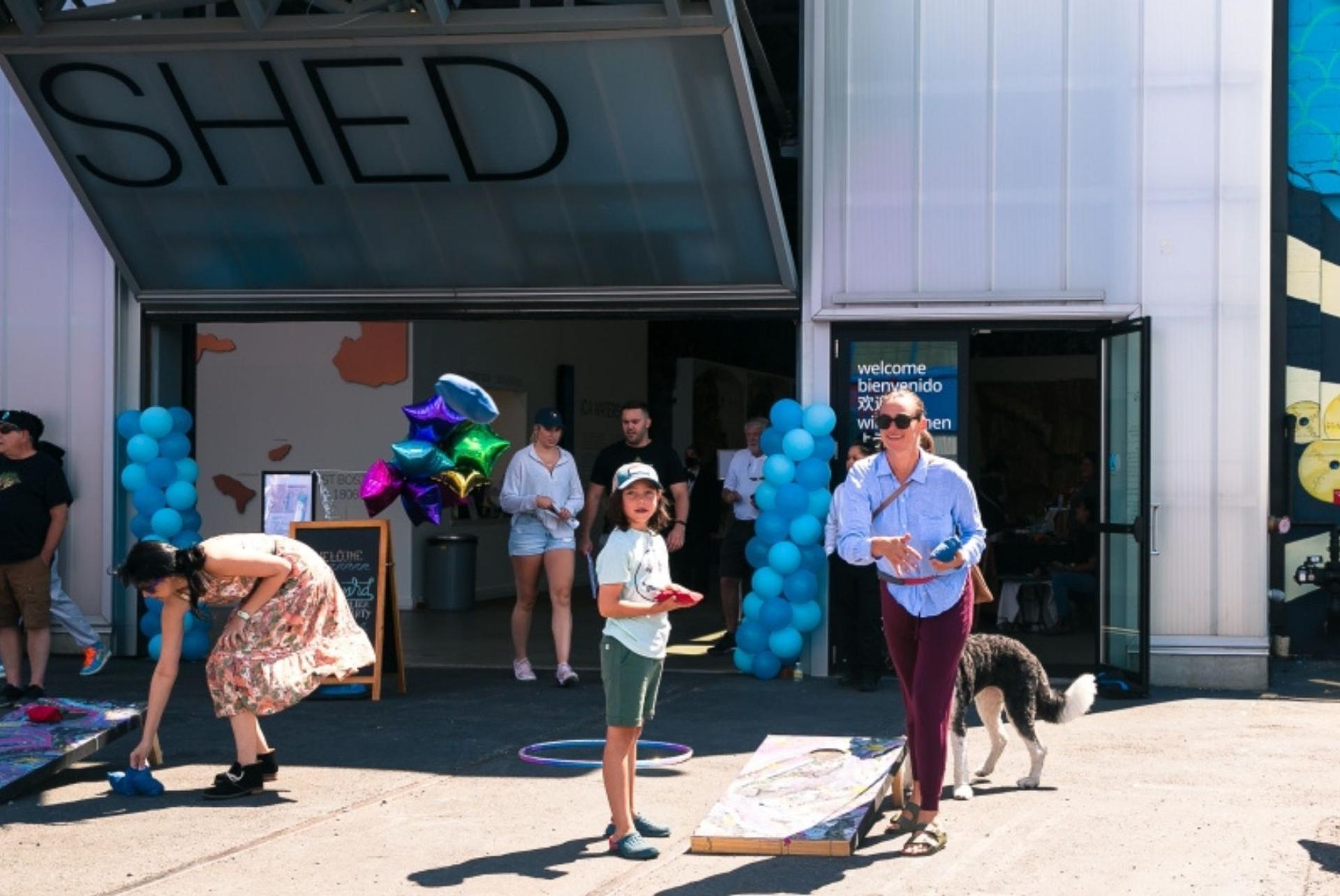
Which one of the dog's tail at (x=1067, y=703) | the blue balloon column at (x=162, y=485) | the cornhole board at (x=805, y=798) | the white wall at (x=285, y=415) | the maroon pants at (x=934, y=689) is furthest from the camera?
the white wall at (x=285, y=415)

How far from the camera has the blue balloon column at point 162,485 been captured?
1273 cm

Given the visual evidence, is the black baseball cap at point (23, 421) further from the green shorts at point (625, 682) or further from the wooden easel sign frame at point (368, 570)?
the green shorts at point (625, 682)

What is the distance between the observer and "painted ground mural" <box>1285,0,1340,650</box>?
13438 mm

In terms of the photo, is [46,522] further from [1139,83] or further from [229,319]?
[1139,83]

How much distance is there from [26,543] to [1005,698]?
249 inches

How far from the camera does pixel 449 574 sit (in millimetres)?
→ 18547

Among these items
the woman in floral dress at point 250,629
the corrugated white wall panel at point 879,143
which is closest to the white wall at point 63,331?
the corrugated white wall panel at point 879,143

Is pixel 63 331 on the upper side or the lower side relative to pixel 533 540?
upper

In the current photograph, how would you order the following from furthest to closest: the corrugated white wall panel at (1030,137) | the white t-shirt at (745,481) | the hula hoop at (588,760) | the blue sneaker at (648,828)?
the white t-shirt at (745,481) < the corrugated white wall panel at (1030,137) < the hula hoop at (588,760) < the blue sneaker at (648,828)

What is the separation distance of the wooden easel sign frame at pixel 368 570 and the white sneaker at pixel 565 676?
40.0 inches

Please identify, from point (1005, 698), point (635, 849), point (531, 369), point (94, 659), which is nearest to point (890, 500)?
point (1005, 698)

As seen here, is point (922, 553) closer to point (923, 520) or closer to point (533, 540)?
point (923, 520)

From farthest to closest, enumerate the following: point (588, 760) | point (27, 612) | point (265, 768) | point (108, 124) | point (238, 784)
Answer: point (108, 124) → point (27, 612) → point (588, 760) → point (265, 768) → point (238, 784)

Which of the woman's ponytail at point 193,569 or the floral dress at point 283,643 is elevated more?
the woman's ponytail at point 193,569
